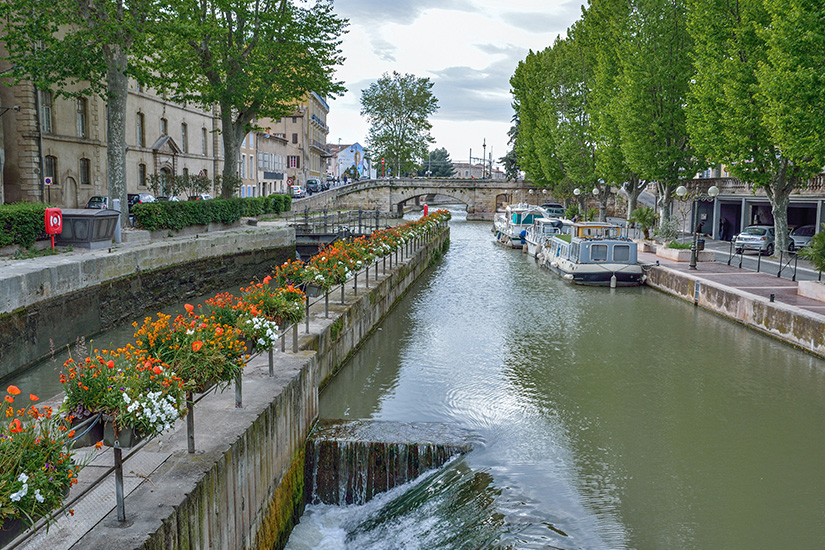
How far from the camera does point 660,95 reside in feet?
105

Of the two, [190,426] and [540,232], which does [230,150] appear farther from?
[190,426]

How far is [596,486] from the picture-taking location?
9352 mm

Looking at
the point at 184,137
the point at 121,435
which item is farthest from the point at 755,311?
the point at 184,137

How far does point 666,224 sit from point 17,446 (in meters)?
30.7

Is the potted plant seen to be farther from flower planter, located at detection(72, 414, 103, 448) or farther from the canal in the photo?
the canal

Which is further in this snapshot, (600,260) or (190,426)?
(600,260)

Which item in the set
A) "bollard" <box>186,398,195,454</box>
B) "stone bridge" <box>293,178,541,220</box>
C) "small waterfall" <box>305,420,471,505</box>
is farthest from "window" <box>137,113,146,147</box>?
"bollard" <box>186,398,195,454</box>

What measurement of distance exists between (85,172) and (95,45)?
15.1 meters

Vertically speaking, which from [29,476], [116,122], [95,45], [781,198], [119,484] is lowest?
[119,484]

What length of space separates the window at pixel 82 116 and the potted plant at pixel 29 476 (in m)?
35.9

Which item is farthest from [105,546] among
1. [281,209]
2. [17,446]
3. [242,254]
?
[281,209]

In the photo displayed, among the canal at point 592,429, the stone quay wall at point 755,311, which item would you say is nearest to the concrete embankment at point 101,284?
the canal at point 592,429

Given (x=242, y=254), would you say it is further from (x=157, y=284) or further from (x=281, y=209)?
(x=281, y=209)

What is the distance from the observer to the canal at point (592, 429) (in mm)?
8375
